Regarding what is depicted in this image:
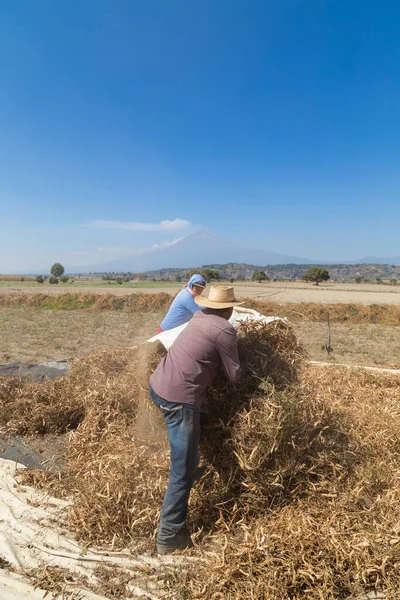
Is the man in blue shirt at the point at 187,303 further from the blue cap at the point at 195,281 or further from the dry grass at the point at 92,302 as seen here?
the dry grass at the point at 92,302

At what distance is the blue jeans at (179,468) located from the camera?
2436 millimetres

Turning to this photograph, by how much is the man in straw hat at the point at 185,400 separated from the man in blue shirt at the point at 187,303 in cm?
158

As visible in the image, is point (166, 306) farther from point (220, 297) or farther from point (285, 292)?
point (285, 292)

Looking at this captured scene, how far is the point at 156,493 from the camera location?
2809mm

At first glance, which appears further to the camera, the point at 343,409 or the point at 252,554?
the point at 343,409

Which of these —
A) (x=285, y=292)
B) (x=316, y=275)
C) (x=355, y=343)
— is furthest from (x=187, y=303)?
(x=316, y=275)

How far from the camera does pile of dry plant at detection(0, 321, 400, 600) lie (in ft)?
7.07

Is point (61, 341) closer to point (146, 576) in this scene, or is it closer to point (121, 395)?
point (121, 395)

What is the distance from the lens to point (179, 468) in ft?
8.02

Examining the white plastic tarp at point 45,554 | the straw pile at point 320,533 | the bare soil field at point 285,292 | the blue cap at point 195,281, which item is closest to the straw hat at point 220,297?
the straw pile at point 320,533

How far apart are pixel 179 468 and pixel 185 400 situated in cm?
44

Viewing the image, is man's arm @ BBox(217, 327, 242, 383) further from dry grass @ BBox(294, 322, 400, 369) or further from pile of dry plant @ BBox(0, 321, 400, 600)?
dry grass @ BBox(294, 322, 400, 369)

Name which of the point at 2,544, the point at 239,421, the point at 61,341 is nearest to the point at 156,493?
the point at 239,421

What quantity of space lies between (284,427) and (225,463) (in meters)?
0.53
